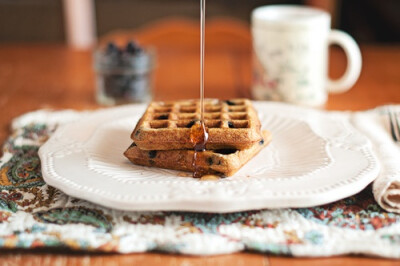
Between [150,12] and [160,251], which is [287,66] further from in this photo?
[150,12]

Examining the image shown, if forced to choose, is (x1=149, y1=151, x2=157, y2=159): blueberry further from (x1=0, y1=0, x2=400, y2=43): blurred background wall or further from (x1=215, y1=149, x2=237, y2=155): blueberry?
(x1=0, y1=0, x2=400, y2=43): blurred background wall

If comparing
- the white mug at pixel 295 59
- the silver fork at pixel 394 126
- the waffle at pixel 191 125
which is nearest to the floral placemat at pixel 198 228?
the waffle at pixel 191 125

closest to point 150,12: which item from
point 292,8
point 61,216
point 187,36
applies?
point 187,36

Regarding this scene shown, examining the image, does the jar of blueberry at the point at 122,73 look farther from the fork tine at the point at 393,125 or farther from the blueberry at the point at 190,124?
the fork tine at the point at 393,125

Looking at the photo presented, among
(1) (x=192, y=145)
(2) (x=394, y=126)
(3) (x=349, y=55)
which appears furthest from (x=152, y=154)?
(3) (x=349, y=55)

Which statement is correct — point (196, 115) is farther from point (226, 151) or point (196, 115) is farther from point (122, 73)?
point (122, 73)

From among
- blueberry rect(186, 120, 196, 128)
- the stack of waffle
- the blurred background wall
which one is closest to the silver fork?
the stack of waffle
